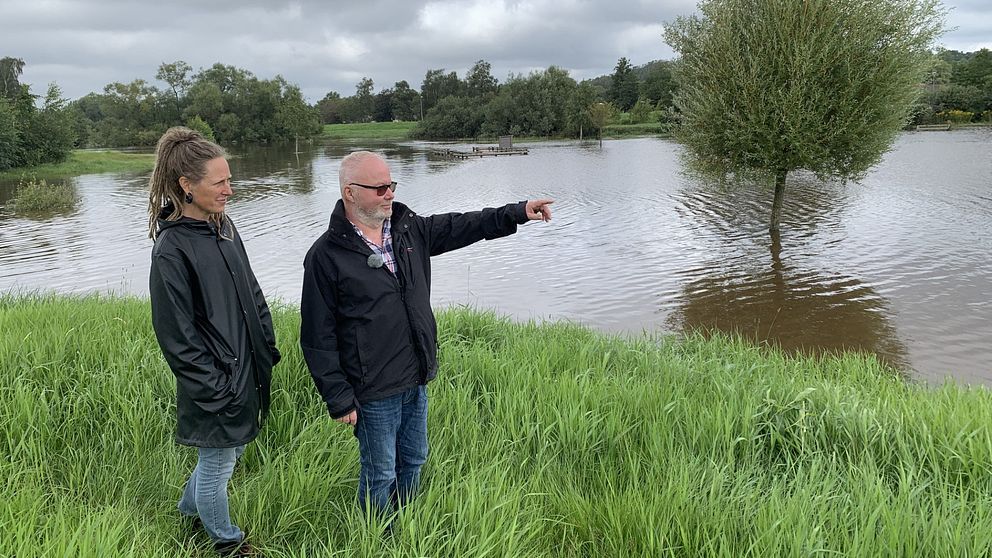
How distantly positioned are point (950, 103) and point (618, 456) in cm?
8601

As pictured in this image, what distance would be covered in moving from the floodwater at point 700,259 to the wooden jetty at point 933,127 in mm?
40369

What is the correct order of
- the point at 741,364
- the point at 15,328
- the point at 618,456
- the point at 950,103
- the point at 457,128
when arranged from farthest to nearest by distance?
the point at 457,128 < the point at 950,103 < the point at 741,364 < the point at 15,328 < the point at 618,456

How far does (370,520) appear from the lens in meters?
2.86

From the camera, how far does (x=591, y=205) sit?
917 inches

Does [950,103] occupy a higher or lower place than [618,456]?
higher

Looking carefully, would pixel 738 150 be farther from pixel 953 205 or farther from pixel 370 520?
pixel 370 520

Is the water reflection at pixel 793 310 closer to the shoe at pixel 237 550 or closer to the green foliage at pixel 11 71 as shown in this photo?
the shoe at pixel 237 550

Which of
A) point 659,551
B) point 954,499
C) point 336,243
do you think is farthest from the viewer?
point 954,499

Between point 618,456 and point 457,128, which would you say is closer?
point 618,456

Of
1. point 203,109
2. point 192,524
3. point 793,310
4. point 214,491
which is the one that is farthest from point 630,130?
point 214,491

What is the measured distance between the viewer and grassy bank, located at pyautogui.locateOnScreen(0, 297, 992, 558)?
2.75m

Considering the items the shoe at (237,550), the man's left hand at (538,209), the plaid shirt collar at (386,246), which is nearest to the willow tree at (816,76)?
the man's left hand at (538,209)

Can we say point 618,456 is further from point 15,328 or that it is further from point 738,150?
point 738,150

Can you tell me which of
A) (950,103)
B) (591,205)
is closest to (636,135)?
(950,103)
